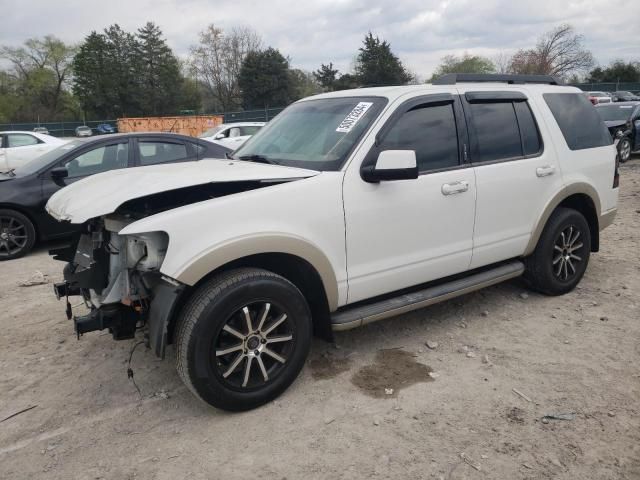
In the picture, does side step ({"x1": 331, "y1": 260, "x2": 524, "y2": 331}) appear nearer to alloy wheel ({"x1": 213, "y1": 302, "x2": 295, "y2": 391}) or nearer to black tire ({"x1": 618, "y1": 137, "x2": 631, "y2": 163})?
alloy wheel ({"x1": 213, "y1": 302, "x2": 295, "y2": 391})

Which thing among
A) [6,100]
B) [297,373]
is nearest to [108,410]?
[297,373]

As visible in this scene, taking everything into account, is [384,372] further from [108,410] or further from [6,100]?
[6,100]

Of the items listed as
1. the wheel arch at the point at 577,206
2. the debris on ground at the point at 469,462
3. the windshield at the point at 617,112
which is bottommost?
the debris on ground at the point at 469,462

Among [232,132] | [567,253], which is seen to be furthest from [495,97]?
[232,132]

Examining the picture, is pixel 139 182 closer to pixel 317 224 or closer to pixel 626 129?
pixel 317 224

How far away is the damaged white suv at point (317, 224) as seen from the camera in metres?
2.85

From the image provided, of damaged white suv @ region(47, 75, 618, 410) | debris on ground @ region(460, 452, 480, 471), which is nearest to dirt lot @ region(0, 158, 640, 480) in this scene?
debris on ground @ region(460, 452, 480, 471)

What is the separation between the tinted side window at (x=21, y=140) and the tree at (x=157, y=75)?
175 ft

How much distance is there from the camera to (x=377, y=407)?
3.10 metres

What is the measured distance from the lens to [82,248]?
11.5 ft

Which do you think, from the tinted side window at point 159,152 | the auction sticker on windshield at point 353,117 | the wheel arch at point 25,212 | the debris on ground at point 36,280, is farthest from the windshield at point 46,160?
the auction sticker on windshield at point 353,117

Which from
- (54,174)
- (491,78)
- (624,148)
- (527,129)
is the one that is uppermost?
(491,78)

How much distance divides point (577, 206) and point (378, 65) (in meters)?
47.6

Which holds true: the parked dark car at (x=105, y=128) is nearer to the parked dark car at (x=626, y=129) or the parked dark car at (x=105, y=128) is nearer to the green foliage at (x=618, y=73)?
the parked dark car at (x=626, y=129)
